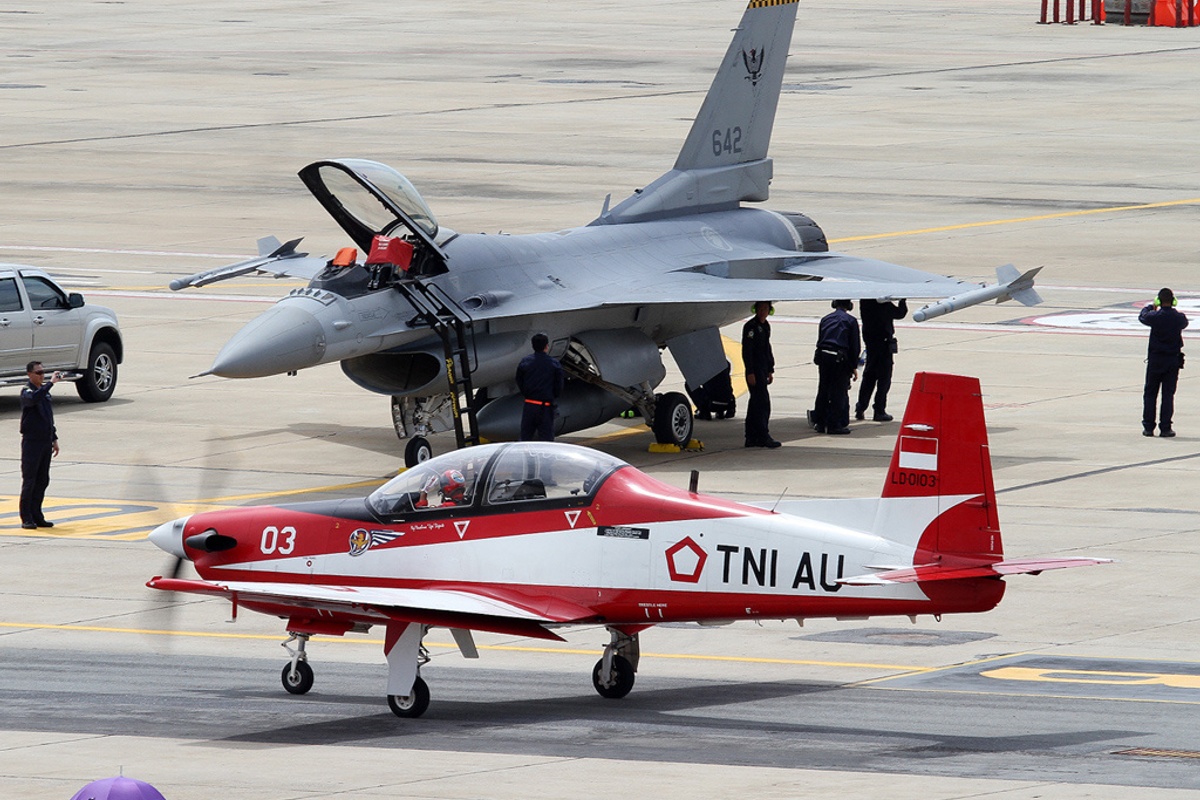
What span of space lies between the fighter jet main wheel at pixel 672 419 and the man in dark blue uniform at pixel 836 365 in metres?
2.08

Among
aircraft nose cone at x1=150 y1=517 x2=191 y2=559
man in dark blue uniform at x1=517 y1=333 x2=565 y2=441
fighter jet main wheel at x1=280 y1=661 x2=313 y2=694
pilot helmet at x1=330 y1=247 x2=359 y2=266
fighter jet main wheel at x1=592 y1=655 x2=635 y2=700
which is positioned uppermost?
pilot helmet at x1=330 y1=247 x2=359 y2=266

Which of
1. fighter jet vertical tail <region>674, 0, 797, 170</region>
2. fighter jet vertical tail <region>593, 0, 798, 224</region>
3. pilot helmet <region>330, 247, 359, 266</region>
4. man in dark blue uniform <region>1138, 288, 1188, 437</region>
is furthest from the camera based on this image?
fighter jet vertical tail <region>674, 0, 797, 170</region>

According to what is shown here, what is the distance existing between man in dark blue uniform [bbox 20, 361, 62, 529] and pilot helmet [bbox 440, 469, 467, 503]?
8734 millimetres

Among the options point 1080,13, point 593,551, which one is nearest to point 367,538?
point 593,551

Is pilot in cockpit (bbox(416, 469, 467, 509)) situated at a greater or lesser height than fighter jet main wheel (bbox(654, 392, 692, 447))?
greater

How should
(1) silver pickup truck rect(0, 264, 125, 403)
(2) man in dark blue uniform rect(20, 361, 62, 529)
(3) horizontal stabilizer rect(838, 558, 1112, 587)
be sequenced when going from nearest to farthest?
(3) horizontal stabilizer rect(838, 558, 1112, 587) < (2) man in dark blue uniform rect(20, 361, 62, 529) < (1) silver pickup truck rect(0, 264, 125, 403)

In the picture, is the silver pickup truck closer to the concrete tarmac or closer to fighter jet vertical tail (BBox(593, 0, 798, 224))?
the concrete tarmac

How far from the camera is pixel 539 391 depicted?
94.1 ft

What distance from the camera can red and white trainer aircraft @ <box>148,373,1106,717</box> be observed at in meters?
17.2

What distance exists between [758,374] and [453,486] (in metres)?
12.6

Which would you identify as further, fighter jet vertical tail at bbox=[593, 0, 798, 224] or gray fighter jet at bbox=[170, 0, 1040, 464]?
fighter jet vertical tail at bbox=[593, 0, 798, 224]

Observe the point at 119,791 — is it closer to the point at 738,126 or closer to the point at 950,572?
the point at 950,572

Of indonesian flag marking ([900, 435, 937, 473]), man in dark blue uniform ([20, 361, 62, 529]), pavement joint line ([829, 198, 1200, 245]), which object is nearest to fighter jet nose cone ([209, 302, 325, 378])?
man in dark blue uniform ([20, 361, 62, 529])

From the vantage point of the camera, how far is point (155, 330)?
41000 mm
